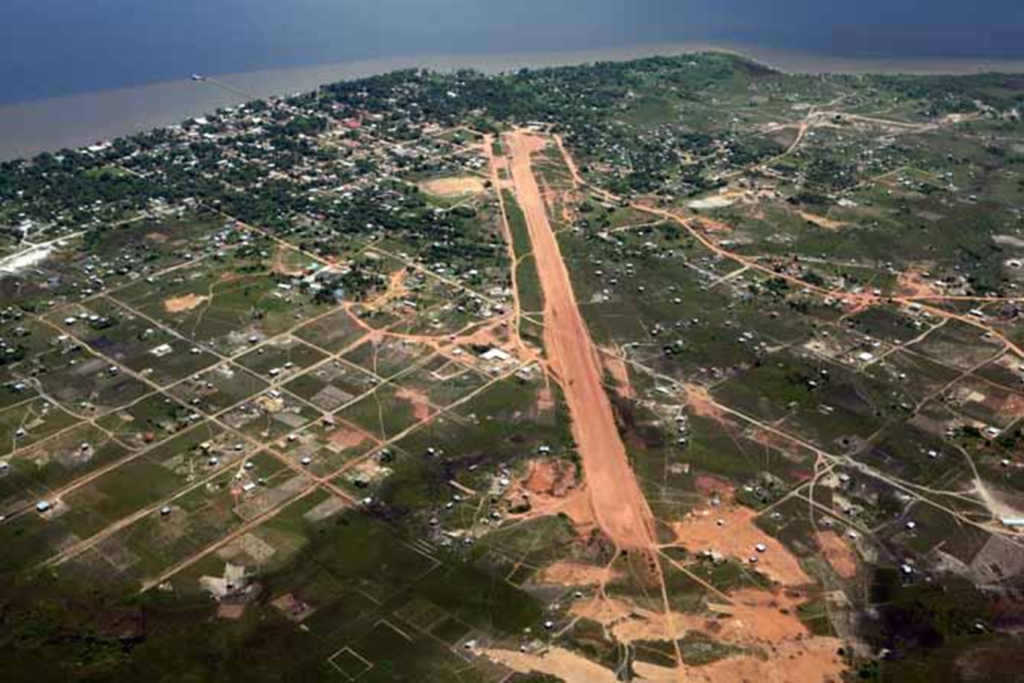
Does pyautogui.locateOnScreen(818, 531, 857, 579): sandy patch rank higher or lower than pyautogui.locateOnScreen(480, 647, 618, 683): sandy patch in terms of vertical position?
higher

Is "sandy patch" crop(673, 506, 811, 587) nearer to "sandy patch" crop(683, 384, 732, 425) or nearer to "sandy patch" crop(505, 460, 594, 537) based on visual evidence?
"sandy patch" crop(505, 460, 594, 537)

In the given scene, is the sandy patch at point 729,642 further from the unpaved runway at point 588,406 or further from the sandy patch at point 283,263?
the sandy patch at point 283,263

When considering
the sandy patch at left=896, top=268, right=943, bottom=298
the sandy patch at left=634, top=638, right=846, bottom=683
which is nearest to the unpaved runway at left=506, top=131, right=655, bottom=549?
the sandy patch at left=634, top=638, right=846, bottom=683

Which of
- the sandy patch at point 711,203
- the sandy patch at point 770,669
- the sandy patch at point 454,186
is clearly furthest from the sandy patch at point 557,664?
the sandy patch at point 454,186

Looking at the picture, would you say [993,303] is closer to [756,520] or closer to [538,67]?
[756,520]

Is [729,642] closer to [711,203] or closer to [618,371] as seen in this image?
[618,371]

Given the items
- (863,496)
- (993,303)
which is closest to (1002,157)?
(993,303)

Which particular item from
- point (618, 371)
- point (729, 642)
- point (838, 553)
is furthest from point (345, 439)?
point (838, 553)
